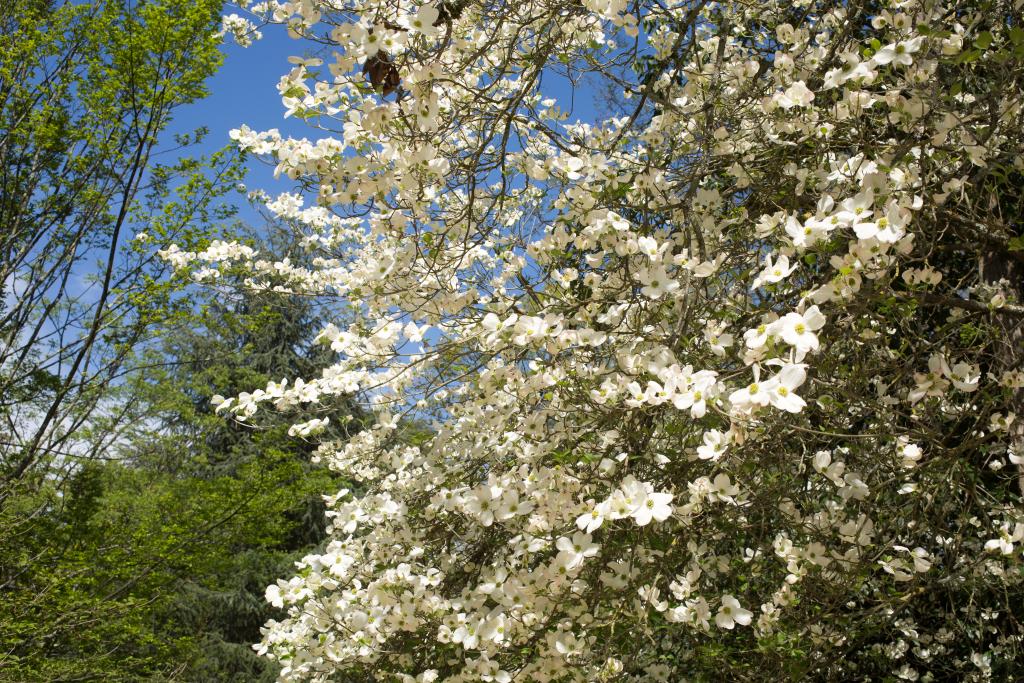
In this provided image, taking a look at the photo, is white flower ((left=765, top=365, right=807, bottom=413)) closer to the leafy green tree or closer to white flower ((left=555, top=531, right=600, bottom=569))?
white flower ((left=555, top=531, right=600, bottom=569))

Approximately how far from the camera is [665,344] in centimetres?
199

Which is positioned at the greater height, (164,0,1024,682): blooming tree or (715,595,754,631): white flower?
(164,0,1024,682): blooming tree

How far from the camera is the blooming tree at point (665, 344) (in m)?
1.79

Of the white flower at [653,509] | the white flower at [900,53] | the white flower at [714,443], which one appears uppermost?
the white flower at [900,53]

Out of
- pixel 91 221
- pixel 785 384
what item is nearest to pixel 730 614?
pixel 785 384

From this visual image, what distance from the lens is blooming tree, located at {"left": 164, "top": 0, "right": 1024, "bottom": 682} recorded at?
5.86 ft

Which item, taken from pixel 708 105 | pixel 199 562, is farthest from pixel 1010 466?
pixel 199 562

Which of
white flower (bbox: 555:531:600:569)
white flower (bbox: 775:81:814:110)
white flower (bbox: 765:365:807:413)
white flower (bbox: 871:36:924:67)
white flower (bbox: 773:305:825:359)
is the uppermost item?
white flower (bbox: 775:81:814:110)

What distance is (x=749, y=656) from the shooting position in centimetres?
295

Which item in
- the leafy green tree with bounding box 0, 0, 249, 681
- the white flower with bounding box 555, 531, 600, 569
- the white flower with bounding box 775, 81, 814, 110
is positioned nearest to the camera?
the white flower with bounding box 555, 531, 600, 569

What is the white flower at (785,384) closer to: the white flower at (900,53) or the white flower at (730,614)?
the white flower at (900,53)

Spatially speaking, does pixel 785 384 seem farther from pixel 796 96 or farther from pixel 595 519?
pixel 796 96

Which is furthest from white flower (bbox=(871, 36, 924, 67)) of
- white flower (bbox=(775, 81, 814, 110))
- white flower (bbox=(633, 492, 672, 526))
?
white flower (bbox=(633, 492, 672, 526))

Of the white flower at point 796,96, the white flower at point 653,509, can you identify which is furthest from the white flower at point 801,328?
the white flower at point 796,96
